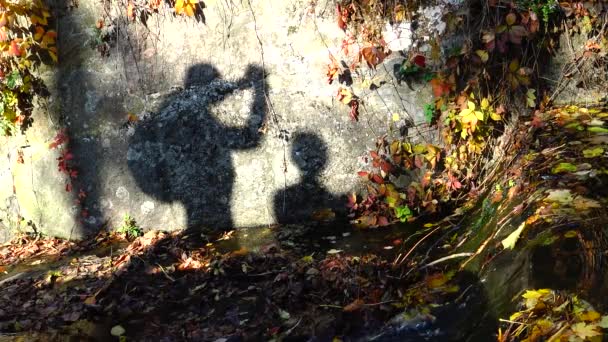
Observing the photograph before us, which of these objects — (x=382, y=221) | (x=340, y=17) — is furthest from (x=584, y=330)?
(x=340, y=17)

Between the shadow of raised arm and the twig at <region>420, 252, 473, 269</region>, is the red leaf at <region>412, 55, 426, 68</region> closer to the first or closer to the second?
the shadow of raised arm

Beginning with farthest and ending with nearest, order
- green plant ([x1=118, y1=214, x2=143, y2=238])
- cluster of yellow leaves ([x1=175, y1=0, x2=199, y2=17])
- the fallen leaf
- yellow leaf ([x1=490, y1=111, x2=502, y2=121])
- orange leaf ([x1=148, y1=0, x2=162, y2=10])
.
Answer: green plant ([x1=118, y1=214, x2=143, y2=238])
orange leaf ([x1=148, y1=0, x2=162, y2=10])
cluster of yellow leaves ([x1=175, y1=0, x2=199, y2=17])
yellow leaf ([x1=490, y1=111, x2=502, y2=121])
the fallen leaf

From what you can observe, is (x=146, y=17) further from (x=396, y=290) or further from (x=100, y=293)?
(x=396, y=290)

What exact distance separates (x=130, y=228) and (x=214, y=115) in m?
1.42

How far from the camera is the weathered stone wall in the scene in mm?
4883

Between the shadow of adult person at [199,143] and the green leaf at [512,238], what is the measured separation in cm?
272

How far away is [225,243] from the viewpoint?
483 centimetres

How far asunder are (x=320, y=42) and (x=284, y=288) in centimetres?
229

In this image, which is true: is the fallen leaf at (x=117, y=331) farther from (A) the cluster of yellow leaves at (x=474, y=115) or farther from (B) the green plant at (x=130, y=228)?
(A) the cluster of yellow leaves at (x=474, y=115)

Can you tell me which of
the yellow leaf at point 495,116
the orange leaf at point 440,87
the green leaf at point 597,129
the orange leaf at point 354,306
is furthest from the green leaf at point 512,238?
the orange leaf at point 440,87

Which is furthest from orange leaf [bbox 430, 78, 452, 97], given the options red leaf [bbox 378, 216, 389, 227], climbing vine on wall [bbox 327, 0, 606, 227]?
red leaf [bbox 378, 216, 389, 227]

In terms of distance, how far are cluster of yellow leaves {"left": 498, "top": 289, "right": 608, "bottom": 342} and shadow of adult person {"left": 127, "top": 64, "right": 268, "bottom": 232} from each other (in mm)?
3233

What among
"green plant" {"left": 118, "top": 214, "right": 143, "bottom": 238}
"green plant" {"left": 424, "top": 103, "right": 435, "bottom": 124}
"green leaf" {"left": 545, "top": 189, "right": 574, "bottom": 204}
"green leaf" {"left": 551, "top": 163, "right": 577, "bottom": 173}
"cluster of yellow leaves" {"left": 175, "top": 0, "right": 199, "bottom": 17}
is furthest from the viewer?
"green plant" {"left": 118, "top": 214, "right": 143, "bottom": 238}

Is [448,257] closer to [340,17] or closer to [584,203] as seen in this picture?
[584,203]
